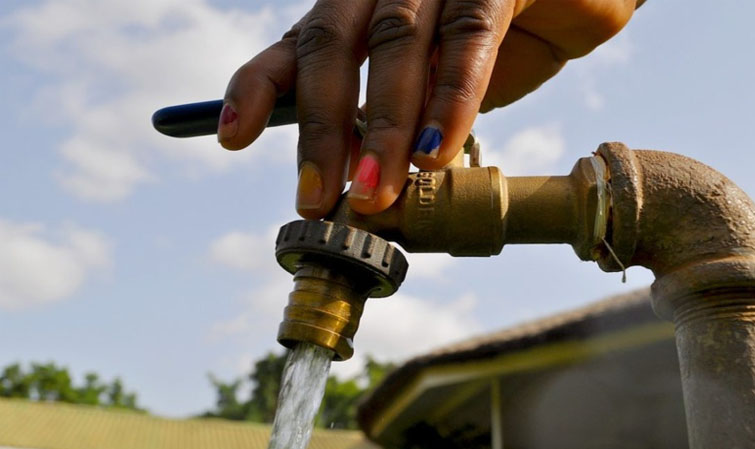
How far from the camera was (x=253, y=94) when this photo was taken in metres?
1.03

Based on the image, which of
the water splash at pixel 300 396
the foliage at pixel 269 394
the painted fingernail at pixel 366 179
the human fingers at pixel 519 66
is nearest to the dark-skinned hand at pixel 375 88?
the painted fingernail at pixel 366 179

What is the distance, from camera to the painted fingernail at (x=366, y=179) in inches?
34.4

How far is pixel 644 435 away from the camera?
18.5 ft

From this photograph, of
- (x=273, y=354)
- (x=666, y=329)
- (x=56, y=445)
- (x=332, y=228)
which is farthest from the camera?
(x=273, y=354)

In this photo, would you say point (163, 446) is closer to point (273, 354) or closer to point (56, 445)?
point (56, 445)

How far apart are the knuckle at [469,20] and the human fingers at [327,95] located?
121mm

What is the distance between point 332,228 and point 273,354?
118 feet

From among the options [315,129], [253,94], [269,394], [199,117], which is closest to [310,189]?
[315,129]

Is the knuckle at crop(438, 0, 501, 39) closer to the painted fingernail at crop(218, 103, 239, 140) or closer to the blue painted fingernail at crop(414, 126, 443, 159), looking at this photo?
the blue painted fingernail at crop(414, 126, 443, 159)

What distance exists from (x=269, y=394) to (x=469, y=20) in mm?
36567

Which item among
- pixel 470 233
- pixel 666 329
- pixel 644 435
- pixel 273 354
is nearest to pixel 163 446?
pixel 644 435

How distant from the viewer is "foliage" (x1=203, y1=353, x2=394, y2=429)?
110ft

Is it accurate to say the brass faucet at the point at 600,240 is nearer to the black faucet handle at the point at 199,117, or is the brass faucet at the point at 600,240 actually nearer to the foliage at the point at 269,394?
the black faucet handle at the point at 199,117

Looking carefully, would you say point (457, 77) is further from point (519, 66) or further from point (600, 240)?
point (519, 66)
